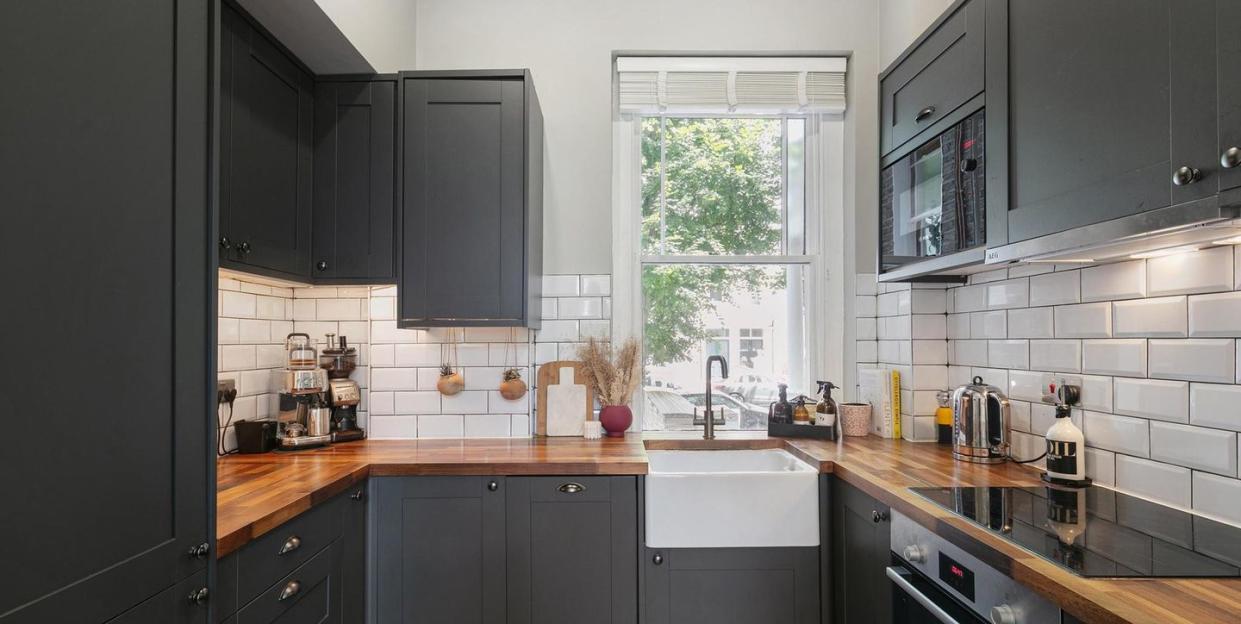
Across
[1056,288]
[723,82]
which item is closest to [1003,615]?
[1056,288]

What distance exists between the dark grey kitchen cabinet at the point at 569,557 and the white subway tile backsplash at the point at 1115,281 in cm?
157

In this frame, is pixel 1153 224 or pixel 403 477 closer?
pixel 1153 224

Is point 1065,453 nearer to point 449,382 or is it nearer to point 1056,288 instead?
point 1056,288

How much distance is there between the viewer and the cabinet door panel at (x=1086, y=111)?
123 centimetres

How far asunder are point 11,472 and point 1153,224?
6.16ft

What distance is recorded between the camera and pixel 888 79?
2.45m

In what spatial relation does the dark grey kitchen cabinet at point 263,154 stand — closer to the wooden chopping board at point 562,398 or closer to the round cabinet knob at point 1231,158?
the wooden chopping board at point 562,398

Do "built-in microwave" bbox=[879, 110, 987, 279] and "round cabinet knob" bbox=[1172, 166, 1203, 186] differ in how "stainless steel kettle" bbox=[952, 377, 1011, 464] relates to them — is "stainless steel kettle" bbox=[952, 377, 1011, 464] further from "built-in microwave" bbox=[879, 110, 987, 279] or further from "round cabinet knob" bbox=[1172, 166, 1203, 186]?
"round cabinet knob" bbox=[1172, 166, 1203, 186]

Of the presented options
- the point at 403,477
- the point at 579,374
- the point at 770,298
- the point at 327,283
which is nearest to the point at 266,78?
the point at 327,283

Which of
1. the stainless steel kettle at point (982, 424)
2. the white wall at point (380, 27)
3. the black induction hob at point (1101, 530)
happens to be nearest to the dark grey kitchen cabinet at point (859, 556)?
the black induction hob at point (1101, 530)

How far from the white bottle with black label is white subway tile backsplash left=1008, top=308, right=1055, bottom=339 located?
1.05ft

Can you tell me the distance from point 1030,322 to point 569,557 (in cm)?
174

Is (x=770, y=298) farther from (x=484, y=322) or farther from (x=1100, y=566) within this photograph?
(x=1100, y=566)

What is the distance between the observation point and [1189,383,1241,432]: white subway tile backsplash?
55.8 inches
